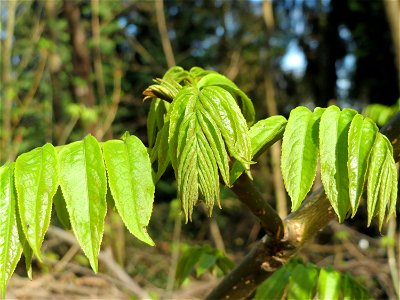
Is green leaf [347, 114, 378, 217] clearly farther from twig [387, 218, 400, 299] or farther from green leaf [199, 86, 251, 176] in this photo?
twig [387, 218, 400, 299]

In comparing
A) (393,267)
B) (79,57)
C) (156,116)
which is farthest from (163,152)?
(79,57)

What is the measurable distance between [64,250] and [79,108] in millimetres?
1754

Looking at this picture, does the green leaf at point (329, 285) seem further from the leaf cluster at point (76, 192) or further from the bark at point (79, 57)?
the bark at point (79, 57)

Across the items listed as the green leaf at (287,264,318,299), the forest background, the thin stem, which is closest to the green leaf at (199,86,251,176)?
the thin stem

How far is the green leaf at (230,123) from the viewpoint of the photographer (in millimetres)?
861

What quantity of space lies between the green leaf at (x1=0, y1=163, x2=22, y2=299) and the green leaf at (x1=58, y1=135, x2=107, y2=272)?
0.09 m

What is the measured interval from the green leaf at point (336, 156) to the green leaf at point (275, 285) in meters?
0.53

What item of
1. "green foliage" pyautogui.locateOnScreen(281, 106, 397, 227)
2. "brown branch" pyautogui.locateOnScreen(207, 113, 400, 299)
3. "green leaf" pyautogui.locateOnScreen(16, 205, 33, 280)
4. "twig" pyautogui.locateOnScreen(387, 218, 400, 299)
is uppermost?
"green foliage" pyautogui.locateOnScreen(281, 106, 397, 227)

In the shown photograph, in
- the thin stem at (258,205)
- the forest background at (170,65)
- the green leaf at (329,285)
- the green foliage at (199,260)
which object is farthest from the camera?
the forest background at (170,65)

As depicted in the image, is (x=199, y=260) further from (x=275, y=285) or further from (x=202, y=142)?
(x=202, y=142)

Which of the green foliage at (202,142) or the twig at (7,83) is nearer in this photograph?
the green foliage at (202,142)

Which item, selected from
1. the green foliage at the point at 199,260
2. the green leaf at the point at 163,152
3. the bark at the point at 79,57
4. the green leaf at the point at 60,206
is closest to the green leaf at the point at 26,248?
the green leaf at the point at 60,206

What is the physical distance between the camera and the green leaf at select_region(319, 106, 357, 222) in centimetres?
85

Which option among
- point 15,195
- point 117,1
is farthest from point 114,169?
point 117,1
